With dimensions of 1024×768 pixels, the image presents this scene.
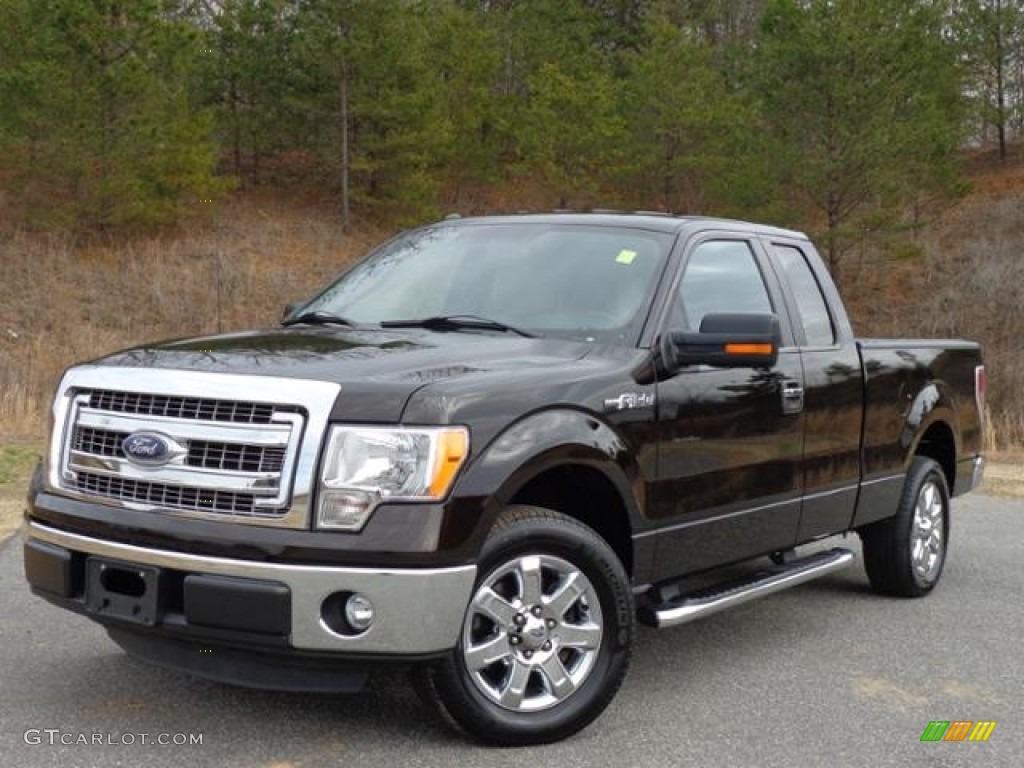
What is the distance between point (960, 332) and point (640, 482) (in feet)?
108

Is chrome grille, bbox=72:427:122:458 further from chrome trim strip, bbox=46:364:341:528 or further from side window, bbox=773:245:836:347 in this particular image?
side window, bbox=773:245:836:347

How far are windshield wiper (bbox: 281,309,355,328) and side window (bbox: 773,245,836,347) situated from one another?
7.11ft

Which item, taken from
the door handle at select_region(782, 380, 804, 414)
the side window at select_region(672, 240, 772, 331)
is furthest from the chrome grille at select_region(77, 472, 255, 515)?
the door handle at select_region(782, 380, 804, 414)

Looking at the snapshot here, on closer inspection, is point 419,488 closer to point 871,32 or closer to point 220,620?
point 220,620

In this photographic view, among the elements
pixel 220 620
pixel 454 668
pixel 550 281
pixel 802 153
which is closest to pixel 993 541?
pixel 550 281

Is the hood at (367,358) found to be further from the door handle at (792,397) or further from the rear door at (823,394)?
the rear door at (823,394)

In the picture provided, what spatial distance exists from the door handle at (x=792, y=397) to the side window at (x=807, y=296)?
420 millimetres

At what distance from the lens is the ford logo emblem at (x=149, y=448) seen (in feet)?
12.8

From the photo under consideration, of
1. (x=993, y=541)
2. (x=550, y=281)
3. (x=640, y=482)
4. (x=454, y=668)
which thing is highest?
(x=550, y=281)

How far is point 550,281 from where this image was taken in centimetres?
514

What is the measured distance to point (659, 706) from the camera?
15.3ft

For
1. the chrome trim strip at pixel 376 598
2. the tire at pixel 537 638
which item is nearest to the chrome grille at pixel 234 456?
the chrome trim strip at pixel 376 598

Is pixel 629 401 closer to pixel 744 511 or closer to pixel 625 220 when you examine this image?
pixel 744 511

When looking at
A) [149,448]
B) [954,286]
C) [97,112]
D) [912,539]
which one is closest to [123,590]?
[149,448]
